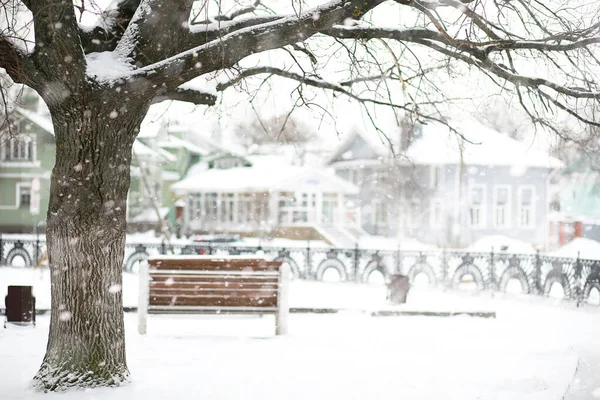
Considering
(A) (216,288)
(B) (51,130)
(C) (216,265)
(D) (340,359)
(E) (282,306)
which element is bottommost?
(D) (340,359)

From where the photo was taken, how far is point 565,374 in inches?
298

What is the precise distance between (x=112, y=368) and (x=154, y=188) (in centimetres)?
4428

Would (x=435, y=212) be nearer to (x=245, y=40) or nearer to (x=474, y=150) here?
(x=474, y=150)

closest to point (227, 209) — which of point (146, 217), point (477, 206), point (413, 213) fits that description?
point (146, 217)

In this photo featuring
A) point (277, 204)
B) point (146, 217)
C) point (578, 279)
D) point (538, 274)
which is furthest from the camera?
point (146, 217)

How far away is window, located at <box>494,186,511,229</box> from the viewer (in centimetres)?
3881

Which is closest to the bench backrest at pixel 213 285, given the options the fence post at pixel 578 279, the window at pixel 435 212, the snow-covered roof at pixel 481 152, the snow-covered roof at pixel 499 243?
the fence post at pixel 578 279

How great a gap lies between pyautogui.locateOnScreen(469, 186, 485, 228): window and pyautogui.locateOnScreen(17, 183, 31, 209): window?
2999cm

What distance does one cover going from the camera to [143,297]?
31.8ft

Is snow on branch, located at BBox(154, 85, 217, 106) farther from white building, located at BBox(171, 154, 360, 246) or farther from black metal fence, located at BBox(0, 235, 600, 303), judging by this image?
white building, located at BBox(171, 154, 360, 246)

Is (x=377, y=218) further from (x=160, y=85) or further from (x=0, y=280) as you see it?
(x=160, y=85)

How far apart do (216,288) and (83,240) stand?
3.75m

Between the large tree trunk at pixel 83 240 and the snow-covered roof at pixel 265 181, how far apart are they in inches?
1386

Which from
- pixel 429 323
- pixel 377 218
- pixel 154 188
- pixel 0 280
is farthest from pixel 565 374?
pixel 154 188
